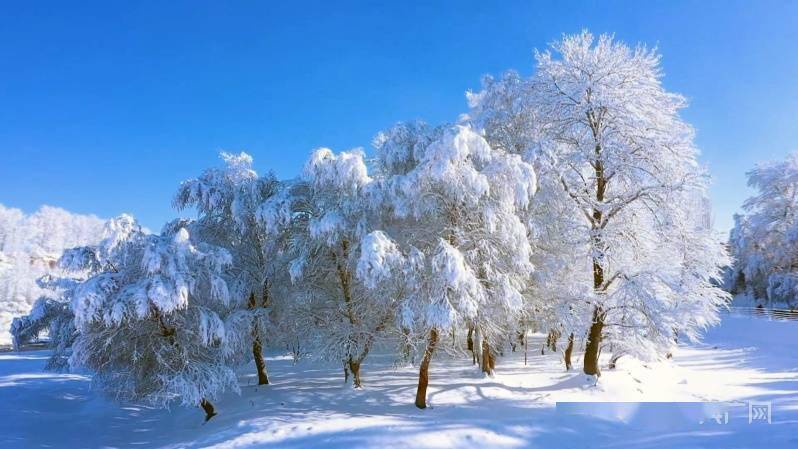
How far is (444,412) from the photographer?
403 inches

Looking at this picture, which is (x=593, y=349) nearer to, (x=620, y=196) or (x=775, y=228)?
(x=620, y=196)

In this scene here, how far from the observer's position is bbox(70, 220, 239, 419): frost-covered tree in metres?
9.02

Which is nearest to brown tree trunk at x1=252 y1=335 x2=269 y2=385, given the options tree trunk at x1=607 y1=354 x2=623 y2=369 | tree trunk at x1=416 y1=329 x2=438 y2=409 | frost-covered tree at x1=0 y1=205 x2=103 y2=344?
tree trunk at x1=416 y1=329 x2=438 y2=409

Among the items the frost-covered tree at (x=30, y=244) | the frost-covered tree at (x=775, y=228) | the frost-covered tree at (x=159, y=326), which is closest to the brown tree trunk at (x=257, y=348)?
the frost-covered tree at (x=159, y=326)

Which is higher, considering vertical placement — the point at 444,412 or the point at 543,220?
the point at 543,220

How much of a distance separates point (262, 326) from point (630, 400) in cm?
1049

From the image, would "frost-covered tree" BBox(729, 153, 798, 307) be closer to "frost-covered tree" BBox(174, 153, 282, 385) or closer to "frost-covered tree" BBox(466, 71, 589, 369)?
"frost-covered tree" BBox(466, 71, 589, 369)

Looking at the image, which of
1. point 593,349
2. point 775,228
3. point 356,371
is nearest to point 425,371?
point 356,371

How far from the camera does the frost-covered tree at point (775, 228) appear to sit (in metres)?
29.6

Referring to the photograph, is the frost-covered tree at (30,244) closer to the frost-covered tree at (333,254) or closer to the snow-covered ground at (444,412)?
the snow-covered ground at (444,412)

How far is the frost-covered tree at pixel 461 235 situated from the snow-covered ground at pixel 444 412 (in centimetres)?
182
